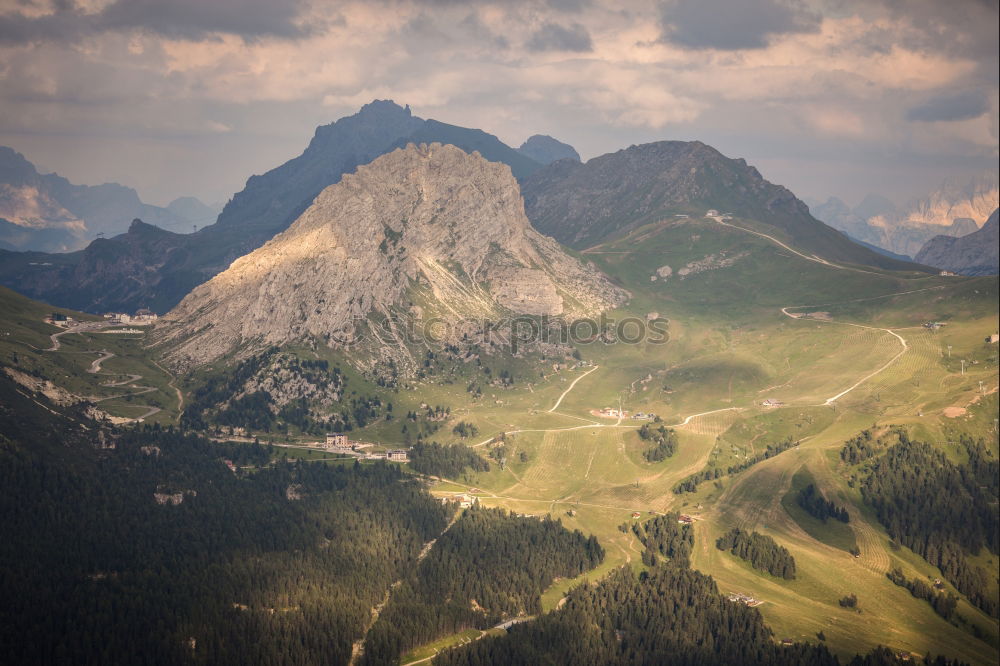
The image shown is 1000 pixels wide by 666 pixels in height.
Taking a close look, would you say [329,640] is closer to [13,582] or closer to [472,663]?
[472,663]

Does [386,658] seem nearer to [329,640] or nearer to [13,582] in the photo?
[329,640]

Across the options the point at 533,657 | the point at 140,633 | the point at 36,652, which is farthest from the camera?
the point at 533,657

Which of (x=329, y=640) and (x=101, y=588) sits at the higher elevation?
(x=101, y=588)

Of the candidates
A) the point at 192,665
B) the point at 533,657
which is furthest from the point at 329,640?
the point at 533,657

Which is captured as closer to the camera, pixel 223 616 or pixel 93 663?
pixel 93 663

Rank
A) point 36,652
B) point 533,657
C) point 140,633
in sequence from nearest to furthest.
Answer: point 36,652 < point 140,633 < point 533,657

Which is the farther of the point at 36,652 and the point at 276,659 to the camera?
the point at 276,659

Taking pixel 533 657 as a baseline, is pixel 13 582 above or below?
above

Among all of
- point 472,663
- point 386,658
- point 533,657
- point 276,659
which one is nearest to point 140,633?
point 276,659
